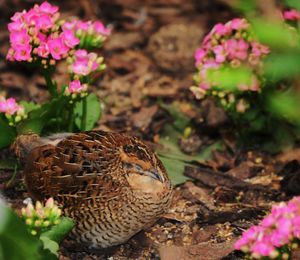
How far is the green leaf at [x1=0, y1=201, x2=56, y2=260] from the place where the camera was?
3531 mm

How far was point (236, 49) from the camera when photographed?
514 cm

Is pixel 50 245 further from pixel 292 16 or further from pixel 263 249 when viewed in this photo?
pixel 292 16

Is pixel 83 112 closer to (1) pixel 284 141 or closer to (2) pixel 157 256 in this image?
(2) pixel 157 256

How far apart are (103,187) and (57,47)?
3.28 ft

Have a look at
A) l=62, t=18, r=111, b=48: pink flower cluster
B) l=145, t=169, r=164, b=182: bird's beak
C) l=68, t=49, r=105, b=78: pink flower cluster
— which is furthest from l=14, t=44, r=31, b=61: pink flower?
l=145, t=169, r=164, b=182: bird's beak

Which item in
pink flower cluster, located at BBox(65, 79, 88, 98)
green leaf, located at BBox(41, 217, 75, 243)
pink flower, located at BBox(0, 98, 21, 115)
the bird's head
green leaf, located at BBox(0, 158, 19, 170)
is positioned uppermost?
pink flower cluster, located at BBox(65, 79, 88, 98)

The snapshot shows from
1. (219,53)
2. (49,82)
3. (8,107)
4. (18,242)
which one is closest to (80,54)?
(49,82)

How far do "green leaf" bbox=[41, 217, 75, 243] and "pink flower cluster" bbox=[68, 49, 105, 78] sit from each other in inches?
41.8

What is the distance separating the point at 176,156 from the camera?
552 centimetres

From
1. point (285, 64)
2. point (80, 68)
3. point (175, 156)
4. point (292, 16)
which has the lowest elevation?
point (175, 156)

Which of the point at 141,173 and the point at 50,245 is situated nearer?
the point at 50,245

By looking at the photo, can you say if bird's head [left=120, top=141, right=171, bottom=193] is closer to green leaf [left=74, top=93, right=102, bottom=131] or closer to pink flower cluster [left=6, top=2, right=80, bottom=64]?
pink flower cluster [left=6, top=2, right=80, bottom=64]

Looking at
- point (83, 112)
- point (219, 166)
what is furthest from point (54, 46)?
point (219, 166)

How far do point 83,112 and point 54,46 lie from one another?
55cm
